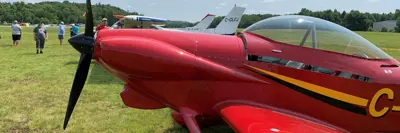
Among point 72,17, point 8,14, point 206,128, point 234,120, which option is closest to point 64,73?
point 206,128

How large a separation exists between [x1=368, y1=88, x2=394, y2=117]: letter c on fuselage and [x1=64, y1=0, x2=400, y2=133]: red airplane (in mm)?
11

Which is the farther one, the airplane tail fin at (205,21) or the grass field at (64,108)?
the airplane tail fin at (205,21)

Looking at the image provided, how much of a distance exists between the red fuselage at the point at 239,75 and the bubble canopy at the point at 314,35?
0.11m

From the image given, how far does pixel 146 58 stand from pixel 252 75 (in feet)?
3.70

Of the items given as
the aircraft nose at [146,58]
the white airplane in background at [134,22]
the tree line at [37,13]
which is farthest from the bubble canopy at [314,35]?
the tree line at [37,13]

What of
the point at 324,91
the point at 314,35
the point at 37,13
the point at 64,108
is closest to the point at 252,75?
the point at 324,91

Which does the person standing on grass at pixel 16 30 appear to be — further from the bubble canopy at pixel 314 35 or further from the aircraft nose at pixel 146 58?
the bubble canopy at pixel 314 35

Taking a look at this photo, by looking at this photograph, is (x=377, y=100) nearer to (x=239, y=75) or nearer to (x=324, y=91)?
(x=324, y=91)

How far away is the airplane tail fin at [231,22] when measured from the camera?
984 inches

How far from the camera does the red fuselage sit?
327 centimetres

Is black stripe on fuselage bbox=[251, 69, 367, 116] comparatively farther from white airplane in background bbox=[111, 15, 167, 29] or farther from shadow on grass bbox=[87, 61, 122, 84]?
white airplane in background bbox=[111, 15, 167, 29]

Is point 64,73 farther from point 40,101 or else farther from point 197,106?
point 197,106

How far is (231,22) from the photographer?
25.4m

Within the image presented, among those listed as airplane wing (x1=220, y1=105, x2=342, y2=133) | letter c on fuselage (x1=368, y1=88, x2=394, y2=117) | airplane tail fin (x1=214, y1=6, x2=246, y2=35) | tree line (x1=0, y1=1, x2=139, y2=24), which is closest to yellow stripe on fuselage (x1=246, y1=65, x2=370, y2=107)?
letter c on fuselage (x1=368, y1=88, x2=394, y2=117)
